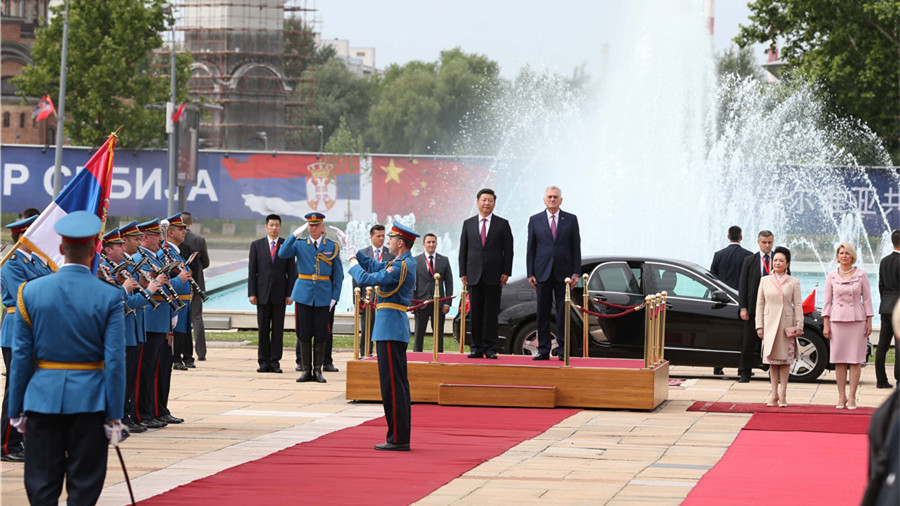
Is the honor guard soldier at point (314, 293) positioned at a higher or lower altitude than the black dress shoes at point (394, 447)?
higher

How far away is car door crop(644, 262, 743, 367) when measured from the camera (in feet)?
52.6

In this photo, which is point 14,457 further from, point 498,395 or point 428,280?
point 428,280

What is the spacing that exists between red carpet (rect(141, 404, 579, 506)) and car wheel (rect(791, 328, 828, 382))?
471cm

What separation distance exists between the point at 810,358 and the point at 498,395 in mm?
4868

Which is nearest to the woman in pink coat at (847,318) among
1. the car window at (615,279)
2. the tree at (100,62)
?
the car window at (615,279)

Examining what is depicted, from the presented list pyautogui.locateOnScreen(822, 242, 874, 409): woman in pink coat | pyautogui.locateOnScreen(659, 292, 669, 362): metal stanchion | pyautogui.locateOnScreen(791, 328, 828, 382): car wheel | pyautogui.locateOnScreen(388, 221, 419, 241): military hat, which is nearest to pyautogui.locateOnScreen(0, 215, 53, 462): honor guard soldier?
A: pyautogui.locateOnScreen(388, 221, 419, 241): military hat

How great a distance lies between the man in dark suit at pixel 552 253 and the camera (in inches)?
543

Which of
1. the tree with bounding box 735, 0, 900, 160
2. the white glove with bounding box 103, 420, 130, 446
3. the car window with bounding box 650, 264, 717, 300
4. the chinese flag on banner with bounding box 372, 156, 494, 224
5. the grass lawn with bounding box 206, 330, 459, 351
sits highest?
the tree with bounding box 735, 0, 900, 160

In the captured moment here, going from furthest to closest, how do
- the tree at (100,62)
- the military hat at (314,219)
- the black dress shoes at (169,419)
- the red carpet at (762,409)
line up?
1. the tree at (100,62)
2. the military hat at (314,219)
3. the red carpet at (762,409)
4. the black dress shoes at (169,419)

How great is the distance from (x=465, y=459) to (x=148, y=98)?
156ft

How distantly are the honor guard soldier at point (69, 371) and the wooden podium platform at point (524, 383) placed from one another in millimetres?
6976

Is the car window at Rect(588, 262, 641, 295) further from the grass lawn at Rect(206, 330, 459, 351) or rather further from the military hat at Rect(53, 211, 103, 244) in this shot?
the military hat at Rect(53, 211, 103, 244)

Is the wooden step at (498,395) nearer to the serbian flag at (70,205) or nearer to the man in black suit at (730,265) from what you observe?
the man in black suit at (730,265)

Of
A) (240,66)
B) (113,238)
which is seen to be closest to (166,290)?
(113,238)
